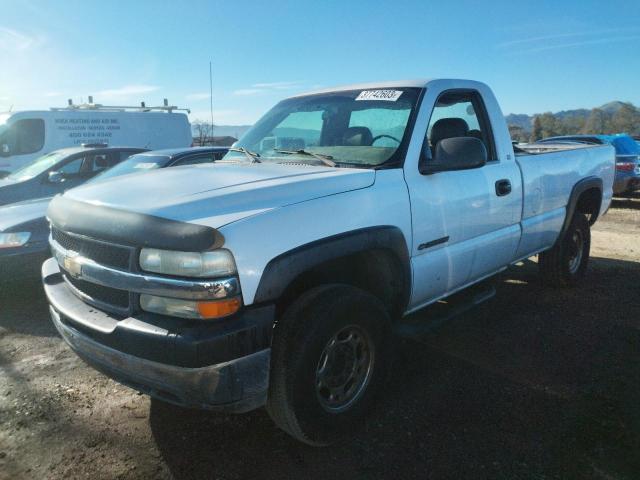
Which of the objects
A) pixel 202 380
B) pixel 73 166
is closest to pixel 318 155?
pixel 202 380

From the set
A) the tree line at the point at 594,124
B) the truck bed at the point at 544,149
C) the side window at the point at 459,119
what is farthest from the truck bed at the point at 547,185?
the tree line at the point at 594,124

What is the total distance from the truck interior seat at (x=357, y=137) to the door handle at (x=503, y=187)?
1110 millimetres

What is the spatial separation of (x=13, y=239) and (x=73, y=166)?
3.27m

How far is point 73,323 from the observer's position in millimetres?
2508

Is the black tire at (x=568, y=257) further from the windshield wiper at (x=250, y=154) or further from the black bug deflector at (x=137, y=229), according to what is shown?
the black bug deflector at (x=137, y=229)

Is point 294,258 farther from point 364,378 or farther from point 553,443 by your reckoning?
point 553,443

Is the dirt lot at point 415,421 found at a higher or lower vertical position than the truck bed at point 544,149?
lower

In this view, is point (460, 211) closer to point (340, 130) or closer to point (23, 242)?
point (340, 130)

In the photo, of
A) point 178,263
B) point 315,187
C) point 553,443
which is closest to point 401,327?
point 553,443

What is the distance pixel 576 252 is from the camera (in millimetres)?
5453

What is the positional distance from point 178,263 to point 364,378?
1293 mm

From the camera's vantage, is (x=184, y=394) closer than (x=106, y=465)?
Yes

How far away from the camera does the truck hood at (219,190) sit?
88.3 inches

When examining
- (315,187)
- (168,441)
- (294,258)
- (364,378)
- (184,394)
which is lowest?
(168,441)
